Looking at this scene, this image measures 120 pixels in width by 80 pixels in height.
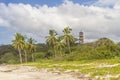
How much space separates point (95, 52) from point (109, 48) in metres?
6.46

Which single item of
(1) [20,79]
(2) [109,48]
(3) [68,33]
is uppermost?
(3) [68,33]

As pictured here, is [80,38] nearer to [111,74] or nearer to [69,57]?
[69,57]

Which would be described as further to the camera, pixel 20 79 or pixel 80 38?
pixel 80 38

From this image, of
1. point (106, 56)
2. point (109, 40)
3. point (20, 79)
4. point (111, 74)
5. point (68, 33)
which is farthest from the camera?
point (68, 33)

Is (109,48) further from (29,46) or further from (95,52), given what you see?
(29,46)

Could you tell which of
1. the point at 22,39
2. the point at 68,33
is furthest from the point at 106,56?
the point at 22,39

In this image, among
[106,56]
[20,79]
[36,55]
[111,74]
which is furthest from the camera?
[36,55]

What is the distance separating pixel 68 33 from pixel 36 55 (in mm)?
47069

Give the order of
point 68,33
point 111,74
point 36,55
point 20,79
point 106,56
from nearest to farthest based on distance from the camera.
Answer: point 111,74, point 20,79, point 106,56, point 68,33, point 36,55

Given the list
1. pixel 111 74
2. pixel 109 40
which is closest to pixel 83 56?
pixel 109 40

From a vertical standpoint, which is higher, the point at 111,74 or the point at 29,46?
the point at 29,46

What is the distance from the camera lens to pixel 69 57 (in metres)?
105

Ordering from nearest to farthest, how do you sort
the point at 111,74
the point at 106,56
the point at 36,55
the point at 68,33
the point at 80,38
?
the point at 111,74, the point at 106,56, the point at 68,33, the point at 36,55, the point at 80,38

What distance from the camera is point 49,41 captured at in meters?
138
